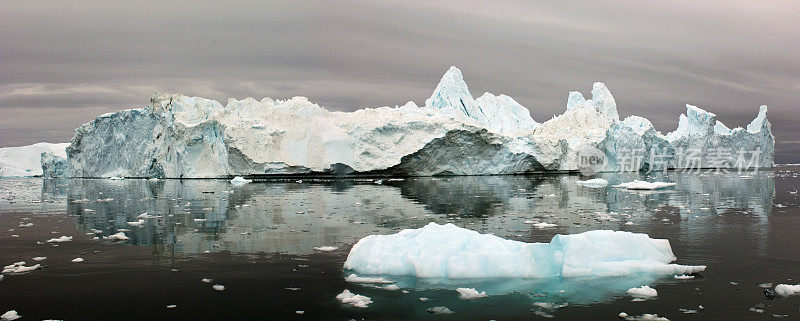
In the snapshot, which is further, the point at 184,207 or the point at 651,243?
the point at 184,207

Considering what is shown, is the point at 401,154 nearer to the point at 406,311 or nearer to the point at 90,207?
the point at 90,207

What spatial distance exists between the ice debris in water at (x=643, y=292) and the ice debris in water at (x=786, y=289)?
1.37 m

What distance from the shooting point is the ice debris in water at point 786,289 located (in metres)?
6.48

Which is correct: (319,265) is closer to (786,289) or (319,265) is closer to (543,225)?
(786,289)

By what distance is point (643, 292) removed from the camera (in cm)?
649

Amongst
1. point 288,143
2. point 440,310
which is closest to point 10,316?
point 440,310

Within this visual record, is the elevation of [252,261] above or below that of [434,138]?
below

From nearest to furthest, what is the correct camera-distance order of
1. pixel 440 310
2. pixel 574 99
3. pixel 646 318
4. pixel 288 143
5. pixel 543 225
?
1. pixel 646 318
2. pixel 440 310
3. pixel 543 225
4. pixel 288 143
5. pixel 574 99

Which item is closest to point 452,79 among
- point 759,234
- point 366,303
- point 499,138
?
point 499,138

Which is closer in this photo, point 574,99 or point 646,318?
point 646,318

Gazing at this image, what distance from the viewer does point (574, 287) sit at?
6879 millimetres

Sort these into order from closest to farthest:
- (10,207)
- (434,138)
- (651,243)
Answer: (651,243) < (10,207) < (434,138)

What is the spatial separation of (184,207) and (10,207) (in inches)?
237

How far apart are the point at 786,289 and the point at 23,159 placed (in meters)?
83.7
